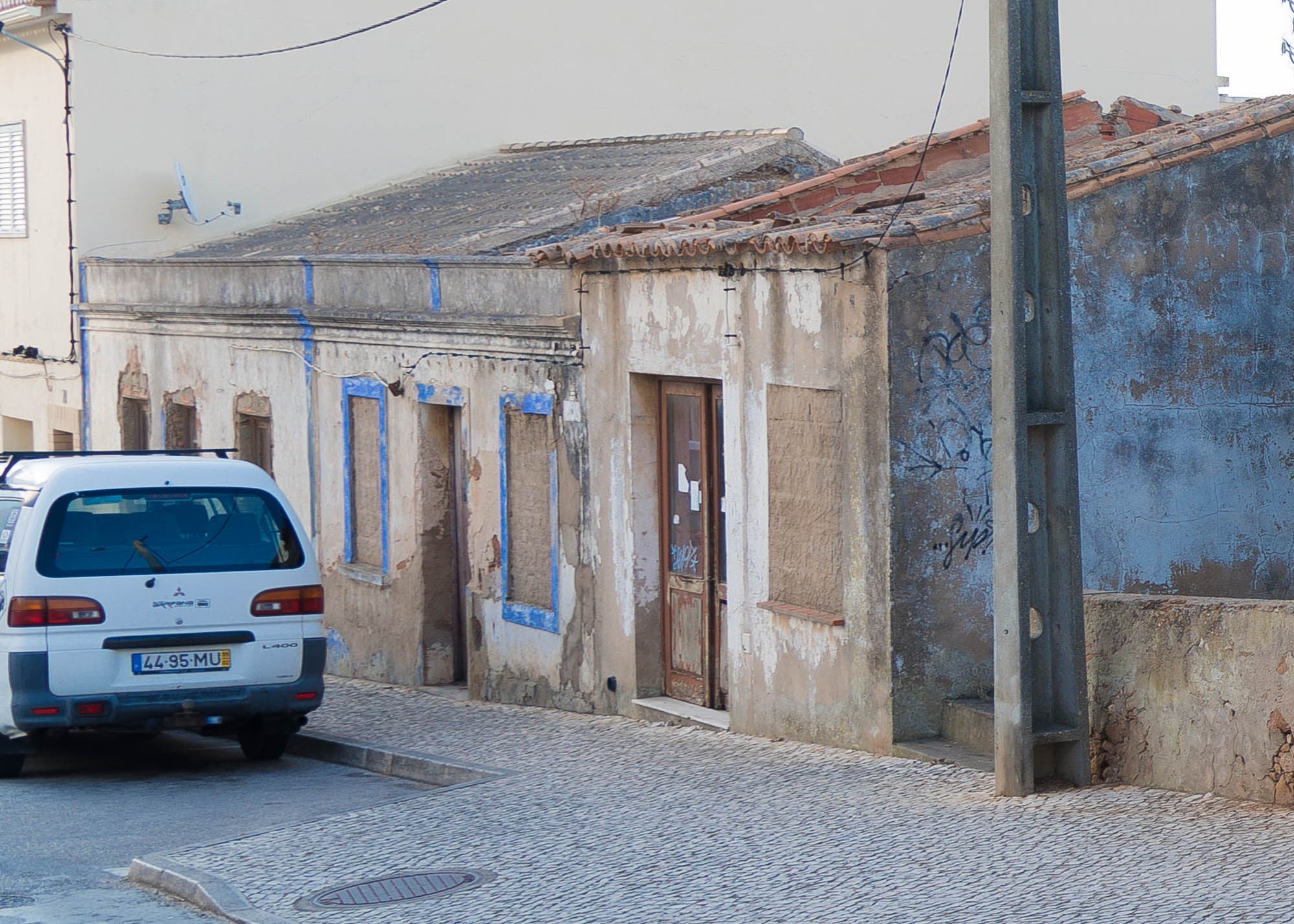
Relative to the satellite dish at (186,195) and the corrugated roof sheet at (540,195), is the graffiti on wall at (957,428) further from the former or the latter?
the satellite dish at (186,195)

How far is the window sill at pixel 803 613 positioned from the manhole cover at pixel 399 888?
3052 millimetres

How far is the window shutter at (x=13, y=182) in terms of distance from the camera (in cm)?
2220

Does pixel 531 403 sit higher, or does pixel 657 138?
pixel 657 138

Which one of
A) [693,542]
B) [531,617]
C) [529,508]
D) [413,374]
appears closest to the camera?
[693,542]

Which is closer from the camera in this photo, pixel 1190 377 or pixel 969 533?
pixel 969 533

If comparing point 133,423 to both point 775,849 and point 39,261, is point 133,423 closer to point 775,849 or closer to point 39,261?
point 39,261

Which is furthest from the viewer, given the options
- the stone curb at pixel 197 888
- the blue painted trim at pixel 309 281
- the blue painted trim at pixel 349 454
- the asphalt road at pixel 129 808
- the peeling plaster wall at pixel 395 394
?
the blue painted trim at pixel 309 281

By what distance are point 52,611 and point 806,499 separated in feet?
14.3

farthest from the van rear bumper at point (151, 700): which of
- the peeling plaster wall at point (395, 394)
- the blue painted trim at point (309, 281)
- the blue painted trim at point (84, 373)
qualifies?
the blue painted trim at point (84, 373)

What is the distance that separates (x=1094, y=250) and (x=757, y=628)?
2.99 metres

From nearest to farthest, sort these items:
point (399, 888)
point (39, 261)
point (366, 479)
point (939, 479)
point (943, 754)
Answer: point (399, 888) → point (943, 754) → point (939, 479) → point (366, 479) → point (39, 261)

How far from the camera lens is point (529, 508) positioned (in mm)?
13633

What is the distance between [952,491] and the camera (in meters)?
9.87

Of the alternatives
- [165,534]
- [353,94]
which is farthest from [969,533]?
[353,94]
